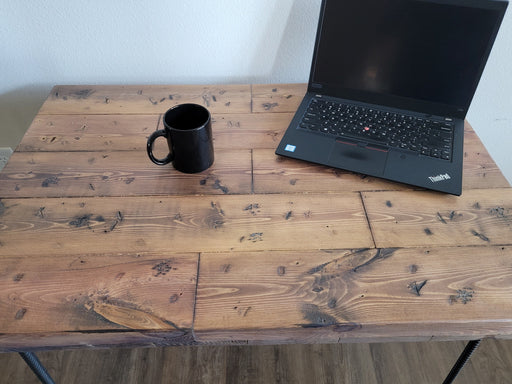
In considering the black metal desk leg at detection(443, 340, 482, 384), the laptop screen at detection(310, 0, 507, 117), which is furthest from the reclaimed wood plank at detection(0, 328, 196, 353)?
the laptop screen at detection(310, 0, 507, 117)

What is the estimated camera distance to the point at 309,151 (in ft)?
2.33

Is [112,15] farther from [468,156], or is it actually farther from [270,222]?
[468,156]

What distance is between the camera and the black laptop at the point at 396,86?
2.20 feet

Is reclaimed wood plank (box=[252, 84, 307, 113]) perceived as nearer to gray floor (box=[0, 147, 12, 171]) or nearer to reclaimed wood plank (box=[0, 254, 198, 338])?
reclaimed wood plank (box=[0, 254, 198, 338])

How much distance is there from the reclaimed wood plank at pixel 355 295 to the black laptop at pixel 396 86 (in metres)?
0.17

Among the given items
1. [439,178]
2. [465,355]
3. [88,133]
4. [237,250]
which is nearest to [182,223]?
[237,250]

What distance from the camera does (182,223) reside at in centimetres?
60

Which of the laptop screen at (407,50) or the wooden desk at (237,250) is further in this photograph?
the laptop screen at (407,50)

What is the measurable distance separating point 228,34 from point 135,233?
0.54m

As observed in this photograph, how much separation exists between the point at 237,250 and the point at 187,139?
21 cm

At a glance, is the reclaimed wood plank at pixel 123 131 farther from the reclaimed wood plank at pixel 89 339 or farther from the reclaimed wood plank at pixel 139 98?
the reclaimed wood plank at pixel 89 339

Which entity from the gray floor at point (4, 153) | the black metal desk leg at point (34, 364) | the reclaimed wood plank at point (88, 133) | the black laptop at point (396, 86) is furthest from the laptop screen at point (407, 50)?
the gray floor at point (4, 153)

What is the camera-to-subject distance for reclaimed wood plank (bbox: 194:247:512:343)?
482 millimetres

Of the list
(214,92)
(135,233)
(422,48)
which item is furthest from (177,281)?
(422,48)
